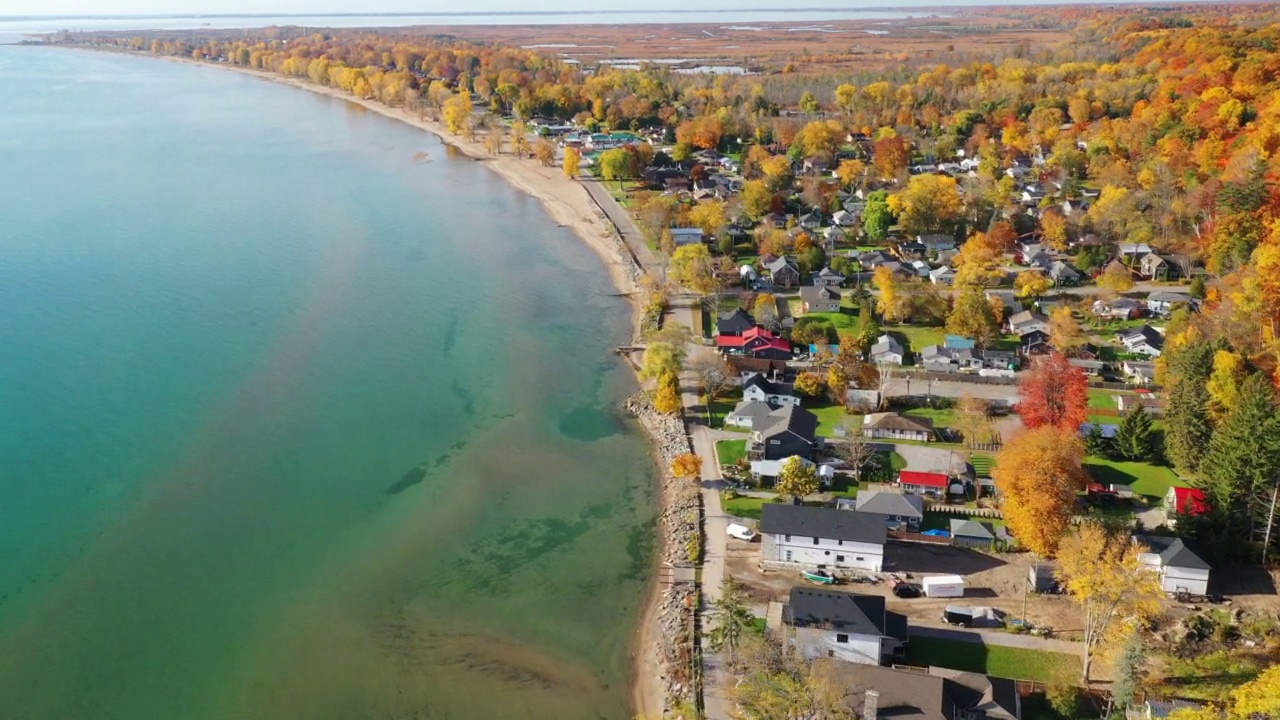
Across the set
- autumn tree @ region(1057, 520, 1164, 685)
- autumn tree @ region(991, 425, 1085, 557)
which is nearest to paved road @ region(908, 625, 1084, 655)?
autumn tree @ region(1057, 520, 1164, 685)

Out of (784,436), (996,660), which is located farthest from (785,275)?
(996,660)

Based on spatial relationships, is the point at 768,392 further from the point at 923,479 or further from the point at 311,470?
the point at 311,470

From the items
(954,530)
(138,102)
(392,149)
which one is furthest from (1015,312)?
(138,102)

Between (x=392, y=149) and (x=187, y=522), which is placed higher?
(x=392, y=149)

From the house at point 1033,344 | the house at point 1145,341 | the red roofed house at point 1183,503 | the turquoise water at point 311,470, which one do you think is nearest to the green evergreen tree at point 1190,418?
the red roofed house at point 1183,503

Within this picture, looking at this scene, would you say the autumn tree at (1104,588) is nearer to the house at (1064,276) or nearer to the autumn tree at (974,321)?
the autumn tree at (974,321)

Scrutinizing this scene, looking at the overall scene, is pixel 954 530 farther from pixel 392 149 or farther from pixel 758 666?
pixel 392 149
